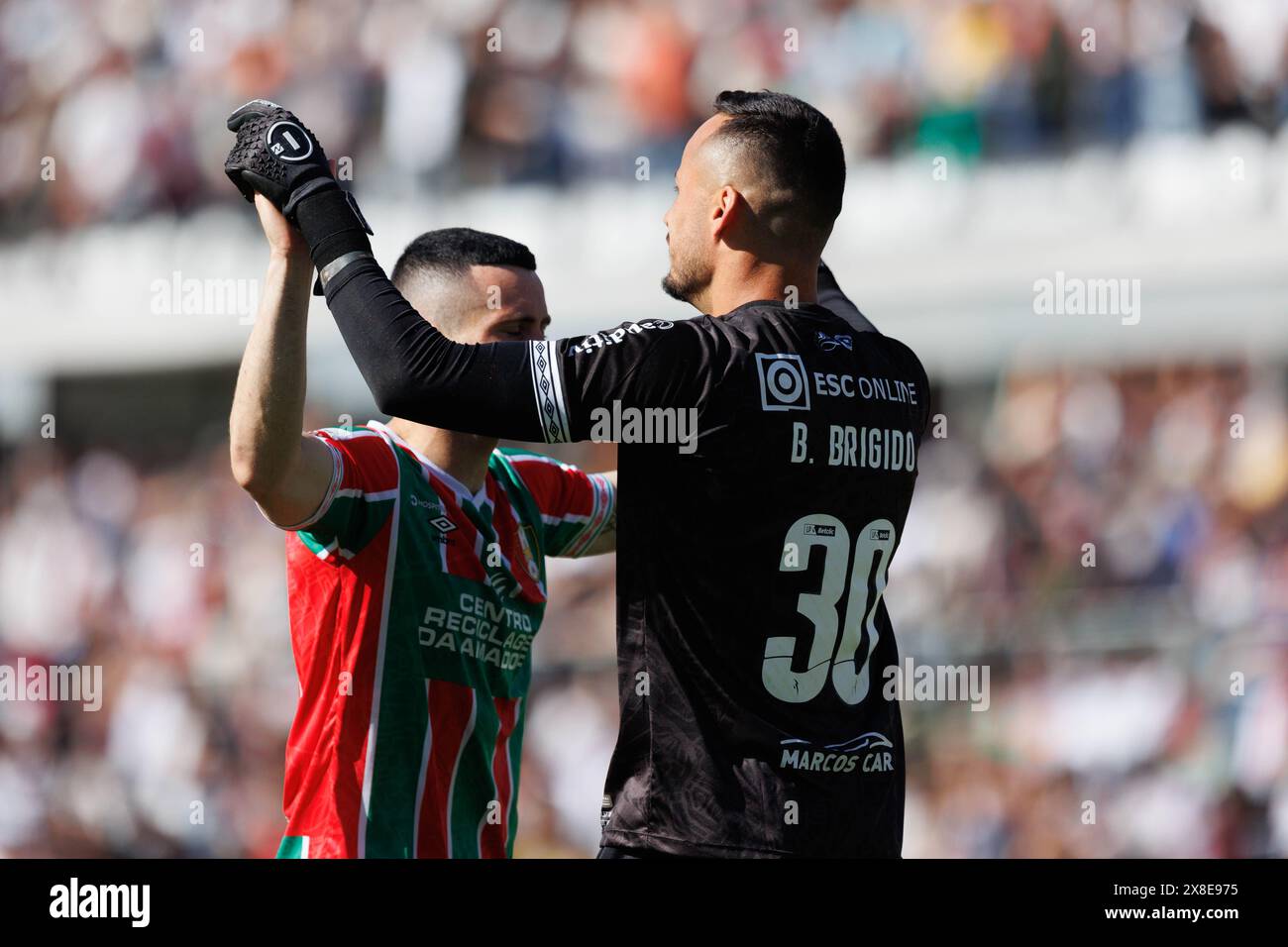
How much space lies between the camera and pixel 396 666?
→ 3.21 meters

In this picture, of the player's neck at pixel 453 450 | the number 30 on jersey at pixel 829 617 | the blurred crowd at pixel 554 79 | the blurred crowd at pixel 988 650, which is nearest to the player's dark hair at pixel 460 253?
the player's neck at pixel 453 450

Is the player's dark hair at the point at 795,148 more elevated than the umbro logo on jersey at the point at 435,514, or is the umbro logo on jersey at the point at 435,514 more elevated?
the player's dark hair at the point at 795,148

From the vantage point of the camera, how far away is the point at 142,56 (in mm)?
11453

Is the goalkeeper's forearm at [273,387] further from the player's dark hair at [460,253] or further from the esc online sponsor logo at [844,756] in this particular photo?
the esc online sponsor logo at [844,756]

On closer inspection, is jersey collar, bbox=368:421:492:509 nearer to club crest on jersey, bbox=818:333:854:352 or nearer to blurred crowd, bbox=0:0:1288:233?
club crest on jersey, bbox=818:333:854:352

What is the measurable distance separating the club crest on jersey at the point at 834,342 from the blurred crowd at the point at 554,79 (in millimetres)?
6799

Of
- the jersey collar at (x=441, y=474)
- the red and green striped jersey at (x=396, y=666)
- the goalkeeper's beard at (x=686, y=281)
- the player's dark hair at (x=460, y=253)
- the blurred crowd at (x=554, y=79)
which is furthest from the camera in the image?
the blurred crowd at (x=554, y=79)

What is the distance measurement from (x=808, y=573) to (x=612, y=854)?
0.61 meters

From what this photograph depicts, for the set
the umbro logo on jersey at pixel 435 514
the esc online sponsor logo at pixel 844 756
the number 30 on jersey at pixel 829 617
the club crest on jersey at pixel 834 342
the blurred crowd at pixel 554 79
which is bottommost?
the esc online sponsor logo at pixel 844 756

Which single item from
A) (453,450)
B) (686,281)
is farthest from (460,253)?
(686,281)

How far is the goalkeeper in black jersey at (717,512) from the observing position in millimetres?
2715

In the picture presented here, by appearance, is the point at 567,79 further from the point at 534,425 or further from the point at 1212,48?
the point at 534,425

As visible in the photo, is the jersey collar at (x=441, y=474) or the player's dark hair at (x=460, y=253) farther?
the player's dark hair at (x=460, y=253)

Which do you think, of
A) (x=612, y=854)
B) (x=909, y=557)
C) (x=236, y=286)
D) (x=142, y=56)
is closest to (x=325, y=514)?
(x=612, y=854)
